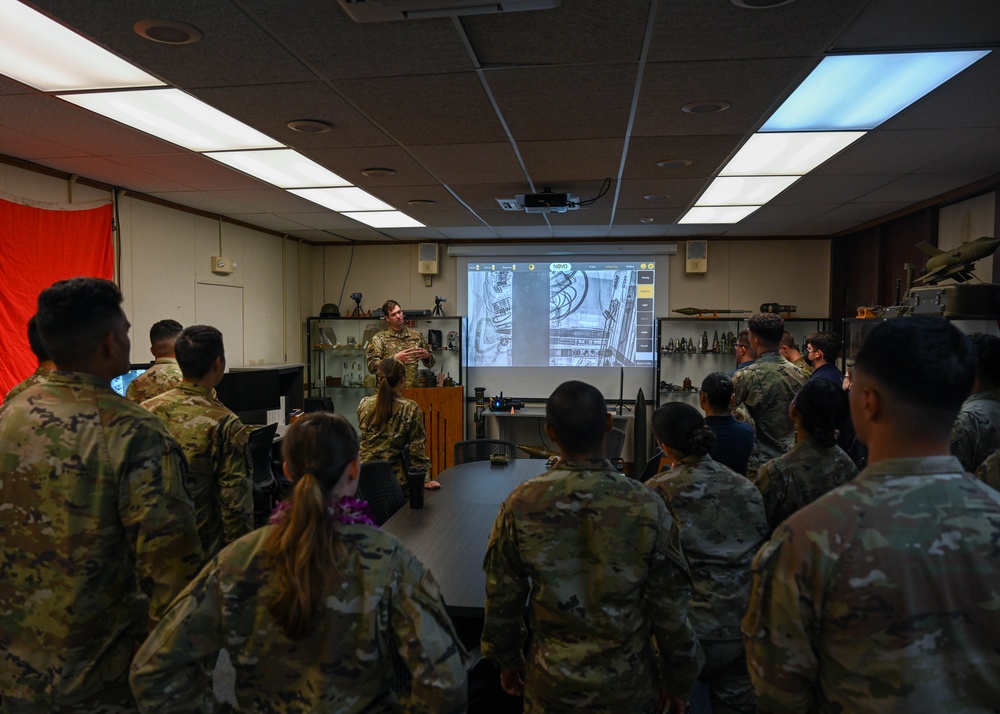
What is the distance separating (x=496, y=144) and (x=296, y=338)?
4.86 meters

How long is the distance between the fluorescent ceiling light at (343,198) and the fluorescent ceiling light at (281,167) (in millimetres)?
190

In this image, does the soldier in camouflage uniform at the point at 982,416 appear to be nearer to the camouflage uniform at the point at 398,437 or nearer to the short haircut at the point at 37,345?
the camouflage uniform at the point at 398,437

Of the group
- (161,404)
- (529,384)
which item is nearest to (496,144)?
(161,404)

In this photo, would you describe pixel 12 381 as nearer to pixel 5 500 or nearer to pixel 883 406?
pixel 5 500

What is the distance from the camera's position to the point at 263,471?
464 cm

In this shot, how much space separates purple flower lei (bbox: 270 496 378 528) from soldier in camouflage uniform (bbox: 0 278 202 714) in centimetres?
49

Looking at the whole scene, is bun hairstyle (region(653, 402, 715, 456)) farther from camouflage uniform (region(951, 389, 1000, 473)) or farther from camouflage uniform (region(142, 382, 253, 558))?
camouflage uniform (region(142, 382, 253, 558))

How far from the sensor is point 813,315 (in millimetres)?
7105

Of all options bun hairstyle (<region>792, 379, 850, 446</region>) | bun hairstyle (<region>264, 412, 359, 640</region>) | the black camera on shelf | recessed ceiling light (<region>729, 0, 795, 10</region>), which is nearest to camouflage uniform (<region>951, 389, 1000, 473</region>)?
bun hairstyle (<region>792, 379, 850, 446</region>)

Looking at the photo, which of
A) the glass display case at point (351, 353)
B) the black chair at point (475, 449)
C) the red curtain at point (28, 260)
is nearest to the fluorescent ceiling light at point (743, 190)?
the black chair at point (475, 449)

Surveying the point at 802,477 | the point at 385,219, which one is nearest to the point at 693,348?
the point at 385,219

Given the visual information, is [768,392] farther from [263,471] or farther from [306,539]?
[263,471]

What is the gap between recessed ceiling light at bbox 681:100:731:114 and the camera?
2742 mm

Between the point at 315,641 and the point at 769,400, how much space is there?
10.1 feet
